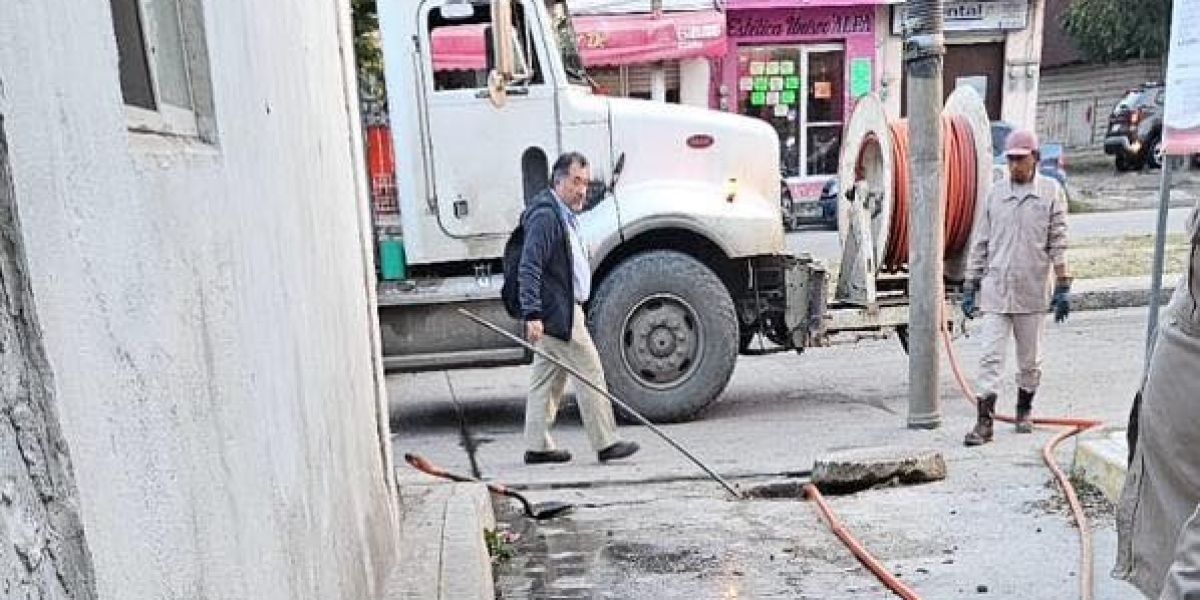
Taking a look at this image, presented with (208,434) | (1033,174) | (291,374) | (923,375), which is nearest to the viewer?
(208,434)

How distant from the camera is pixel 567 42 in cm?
744

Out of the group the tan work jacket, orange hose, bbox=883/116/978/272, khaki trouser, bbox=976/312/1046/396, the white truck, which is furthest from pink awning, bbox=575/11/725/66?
khaki trouser, bbox=976/312/1046/396

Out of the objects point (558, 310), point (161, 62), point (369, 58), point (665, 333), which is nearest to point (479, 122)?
point (369, 58)

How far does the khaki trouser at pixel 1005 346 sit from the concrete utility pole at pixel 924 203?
379 millimetres

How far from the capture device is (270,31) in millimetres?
2746

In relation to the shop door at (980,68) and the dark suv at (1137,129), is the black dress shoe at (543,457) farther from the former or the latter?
the dark suv at (1137,129)

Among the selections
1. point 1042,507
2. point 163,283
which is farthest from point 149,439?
point 1042,507

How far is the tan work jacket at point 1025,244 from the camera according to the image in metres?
5.90

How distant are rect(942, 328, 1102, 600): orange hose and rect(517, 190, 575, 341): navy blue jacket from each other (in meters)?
2.67

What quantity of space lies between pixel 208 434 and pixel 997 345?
521 centimetres

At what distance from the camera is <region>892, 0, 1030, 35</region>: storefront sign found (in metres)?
20.2

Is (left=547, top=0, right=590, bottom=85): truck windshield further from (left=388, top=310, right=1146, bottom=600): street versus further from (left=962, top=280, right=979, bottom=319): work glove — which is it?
(left=962, top=280, right=979, bottom=319): work glove

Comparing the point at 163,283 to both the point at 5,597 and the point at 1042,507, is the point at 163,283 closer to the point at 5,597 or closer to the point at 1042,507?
the point at 5,597

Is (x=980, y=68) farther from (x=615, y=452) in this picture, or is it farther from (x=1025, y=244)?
(x=615, y=452)
